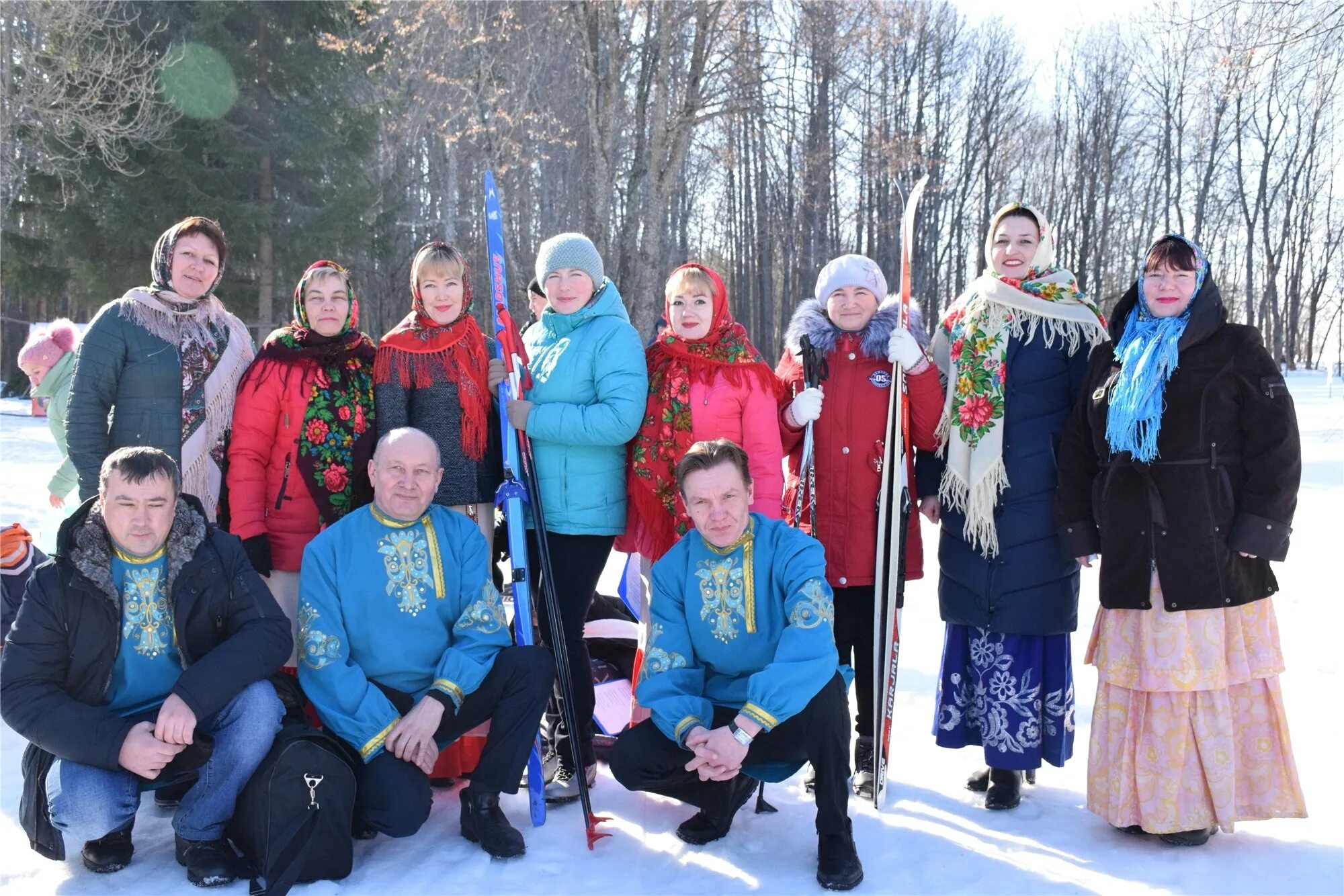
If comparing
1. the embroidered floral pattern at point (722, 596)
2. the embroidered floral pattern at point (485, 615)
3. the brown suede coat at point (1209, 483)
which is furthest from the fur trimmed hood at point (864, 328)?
the embroidered floral pattern at point (485, 615)

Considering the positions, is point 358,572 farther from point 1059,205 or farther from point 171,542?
point 1059,205

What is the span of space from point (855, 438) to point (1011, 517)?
1.83 ft

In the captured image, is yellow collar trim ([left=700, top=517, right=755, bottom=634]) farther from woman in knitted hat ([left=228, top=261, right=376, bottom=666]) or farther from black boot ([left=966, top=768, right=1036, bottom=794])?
woman in knitted hat ([left=228, top=261, right=376, bottom=666])

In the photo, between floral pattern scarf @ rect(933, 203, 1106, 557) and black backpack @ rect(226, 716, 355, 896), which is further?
floral pattern scarf @ rect(933, 203, 1106, 557)

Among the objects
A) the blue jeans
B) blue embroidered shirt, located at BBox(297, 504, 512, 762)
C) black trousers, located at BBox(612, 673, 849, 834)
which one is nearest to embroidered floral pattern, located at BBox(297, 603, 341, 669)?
blue embroidered shirt, located at BBox(297, 504, 512, 762)

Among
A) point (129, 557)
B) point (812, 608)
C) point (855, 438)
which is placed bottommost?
point (812, 608)

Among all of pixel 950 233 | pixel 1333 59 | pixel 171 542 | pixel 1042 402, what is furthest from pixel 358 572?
pixel 950 233

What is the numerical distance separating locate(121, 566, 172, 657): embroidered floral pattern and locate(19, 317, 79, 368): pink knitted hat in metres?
2.52

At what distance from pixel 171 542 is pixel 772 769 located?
5.97 feet

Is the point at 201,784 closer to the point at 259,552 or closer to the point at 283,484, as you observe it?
the point at 259,552

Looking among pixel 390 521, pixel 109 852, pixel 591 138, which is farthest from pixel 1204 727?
pixel 591 138

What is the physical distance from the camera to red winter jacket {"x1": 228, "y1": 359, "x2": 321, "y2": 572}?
3.13 meters

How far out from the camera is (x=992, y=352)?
3.05 metres

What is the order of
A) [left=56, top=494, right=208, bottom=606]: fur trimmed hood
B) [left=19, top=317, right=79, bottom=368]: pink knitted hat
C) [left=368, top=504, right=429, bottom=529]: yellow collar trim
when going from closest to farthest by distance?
[left=56, top=494, right=208, bottom=606]: fur trimmed hood
[left=368, top=504, right=429, bottom=529]: yellow collar trim
[left=19, top=317, right=79, bottom=368]: pink knitted hat
